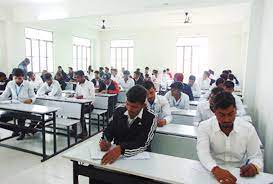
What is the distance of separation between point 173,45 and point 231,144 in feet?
34.1

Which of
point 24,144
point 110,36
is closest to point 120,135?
point 24,144

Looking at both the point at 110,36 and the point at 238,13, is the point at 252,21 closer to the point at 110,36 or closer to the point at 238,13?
the point at 238,13

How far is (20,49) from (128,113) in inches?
299

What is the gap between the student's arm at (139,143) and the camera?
1.78 meters

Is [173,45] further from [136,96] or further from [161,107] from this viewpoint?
[136,96]

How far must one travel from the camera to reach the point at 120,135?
2004mm

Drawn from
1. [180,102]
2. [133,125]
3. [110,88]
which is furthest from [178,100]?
[110,88]

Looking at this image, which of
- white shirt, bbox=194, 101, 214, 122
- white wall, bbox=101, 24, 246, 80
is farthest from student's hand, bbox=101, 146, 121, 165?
white wall, bbox=101, 24, 246, 80

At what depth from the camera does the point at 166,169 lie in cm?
158

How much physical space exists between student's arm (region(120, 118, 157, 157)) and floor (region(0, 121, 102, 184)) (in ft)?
4.60

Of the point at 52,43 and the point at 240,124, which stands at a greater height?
the point at 52,43

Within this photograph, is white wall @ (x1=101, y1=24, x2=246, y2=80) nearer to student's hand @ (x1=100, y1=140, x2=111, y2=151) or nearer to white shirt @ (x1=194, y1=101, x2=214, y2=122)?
white shirt @ (x1=194, y1=101, x2=214, y2=122)

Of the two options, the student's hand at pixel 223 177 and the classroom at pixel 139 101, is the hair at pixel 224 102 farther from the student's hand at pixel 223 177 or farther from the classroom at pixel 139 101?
the student's hand at pixel 223 177

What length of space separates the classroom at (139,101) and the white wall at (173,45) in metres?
0.05
